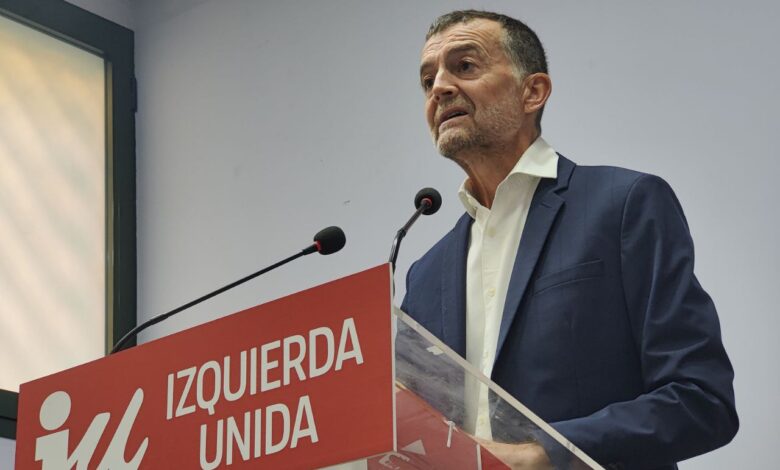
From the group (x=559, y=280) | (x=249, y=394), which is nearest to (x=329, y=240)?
(x=559, y=280)

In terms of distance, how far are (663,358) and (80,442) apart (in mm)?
900

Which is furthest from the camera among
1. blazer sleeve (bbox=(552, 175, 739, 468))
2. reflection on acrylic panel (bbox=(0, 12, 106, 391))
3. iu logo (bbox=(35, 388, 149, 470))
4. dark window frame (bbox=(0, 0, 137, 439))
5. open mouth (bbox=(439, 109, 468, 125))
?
dark window frame (bbox=(0, 0, 137, 439))

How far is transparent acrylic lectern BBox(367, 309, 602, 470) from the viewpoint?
5.10ft

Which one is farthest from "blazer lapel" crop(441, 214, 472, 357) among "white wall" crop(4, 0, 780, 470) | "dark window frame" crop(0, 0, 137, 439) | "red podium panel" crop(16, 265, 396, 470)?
"dark window frame" crop(0, 0, 137, 439)

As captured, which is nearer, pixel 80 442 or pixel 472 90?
pixel 80 442

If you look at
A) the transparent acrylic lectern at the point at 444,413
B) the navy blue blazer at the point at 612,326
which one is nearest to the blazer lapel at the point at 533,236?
the navy blue blazer at the point at 612,326

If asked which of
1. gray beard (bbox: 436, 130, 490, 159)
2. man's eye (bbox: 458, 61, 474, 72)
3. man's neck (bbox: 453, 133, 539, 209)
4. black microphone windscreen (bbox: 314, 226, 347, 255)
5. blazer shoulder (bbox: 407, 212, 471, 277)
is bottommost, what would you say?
blazer shoulder (bbox: 407, 212, 471, 277)

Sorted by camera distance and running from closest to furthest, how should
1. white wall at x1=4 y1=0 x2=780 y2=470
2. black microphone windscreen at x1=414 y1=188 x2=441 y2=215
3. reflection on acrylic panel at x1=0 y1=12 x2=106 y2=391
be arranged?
black microphone windscreen at x1=414 y1=188 x2=441 y2=215
white wall at x1=4 y1=0 x2=780 y2=470
reflection on acrylic panel at x1=0 y1=12 x2=106 y2=391

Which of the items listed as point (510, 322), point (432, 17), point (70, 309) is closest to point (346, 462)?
point (510, 322)

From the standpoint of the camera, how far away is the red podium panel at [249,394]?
154 centimetres

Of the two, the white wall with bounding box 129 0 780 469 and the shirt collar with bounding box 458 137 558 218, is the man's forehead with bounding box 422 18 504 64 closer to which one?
the shirt collar with bounding box 458 137 558 218

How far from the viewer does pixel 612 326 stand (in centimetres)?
219

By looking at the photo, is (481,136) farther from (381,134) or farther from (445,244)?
(381,134)

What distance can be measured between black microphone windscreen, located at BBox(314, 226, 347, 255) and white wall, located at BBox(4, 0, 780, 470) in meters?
1.25
